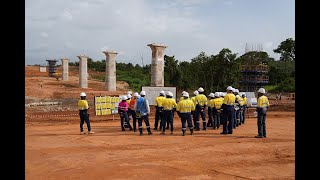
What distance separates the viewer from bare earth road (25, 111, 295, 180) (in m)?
8.16

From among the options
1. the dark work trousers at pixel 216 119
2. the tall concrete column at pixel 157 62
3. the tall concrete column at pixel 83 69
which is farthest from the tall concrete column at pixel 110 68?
the dark work trousers at pixel 216 119

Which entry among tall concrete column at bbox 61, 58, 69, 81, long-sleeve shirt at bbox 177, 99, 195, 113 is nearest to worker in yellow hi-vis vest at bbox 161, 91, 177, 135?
long-sleeve shirt at bbox 177, 99, 195, 113

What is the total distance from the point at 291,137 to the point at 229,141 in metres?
3.08

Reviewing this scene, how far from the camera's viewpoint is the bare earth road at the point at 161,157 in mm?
8164

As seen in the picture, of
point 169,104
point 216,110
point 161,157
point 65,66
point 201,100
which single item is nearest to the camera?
point 161,157

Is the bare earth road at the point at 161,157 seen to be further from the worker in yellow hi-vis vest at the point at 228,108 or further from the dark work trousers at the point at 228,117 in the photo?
the worker in yellow hi-vis vest at the point at 228,108

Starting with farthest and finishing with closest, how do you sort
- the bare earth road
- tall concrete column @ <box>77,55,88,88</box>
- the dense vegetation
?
tall concrete column @ <box>77,55,88,88</box> < the dense vegetation < the bare earth road

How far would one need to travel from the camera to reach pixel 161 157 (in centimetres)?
1018

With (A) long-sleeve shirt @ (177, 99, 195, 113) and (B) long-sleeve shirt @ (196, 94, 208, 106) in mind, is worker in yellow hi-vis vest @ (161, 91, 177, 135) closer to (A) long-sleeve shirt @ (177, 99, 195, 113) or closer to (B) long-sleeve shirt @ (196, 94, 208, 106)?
(A) long-sleeve shirt @ (177, 99, 195, 113)

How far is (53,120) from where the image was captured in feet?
80.4

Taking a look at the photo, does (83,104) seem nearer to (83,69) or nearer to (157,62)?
(157,62)

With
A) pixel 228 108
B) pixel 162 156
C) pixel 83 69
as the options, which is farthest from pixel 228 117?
pixel 83 69
